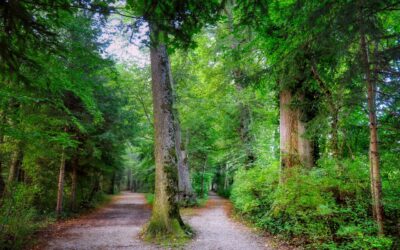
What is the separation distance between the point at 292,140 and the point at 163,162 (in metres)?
3.82

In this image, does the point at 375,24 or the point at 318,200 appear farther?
the point at 318,200

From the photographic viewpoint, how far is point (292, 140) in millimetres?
8266

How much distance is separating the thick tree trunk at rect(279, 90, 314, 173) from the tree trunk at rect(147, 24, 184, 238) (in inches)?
129

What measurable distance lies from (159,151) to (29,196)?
12.8 feet

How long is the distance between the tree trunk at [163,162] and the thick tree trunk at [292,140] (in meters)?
3.27

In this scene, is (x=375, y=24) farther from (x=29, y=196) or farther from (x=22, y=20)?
(x=29, y=196)

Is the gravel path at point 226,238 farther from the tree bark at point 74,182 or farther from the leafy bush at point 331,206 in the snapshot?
the tree bark at point 74,182

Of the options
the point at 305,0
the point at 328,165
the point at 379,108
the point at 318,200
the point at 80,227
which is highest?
the point at 305,0

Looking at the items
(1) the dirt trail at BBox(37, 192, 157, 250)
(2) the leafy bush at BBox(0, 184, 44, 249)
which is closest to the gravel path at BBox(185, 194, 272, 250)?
(1) the dirt trail at BBox(37, 192, 157, 250)

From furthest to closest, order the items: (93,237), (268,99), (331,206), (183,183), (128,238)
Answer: (183,183)
(268,99)
(93,237)
(128,238)
(331,206)

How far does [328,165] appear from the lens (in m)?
6.18

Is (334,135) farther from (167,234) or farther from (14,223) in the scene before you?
(14,223)

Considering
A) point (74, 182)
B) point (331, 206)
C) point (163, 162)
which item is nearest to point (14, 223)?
point (163, 162)

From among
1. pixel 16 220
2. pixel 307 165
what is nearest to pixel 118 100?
pixel 16 220
